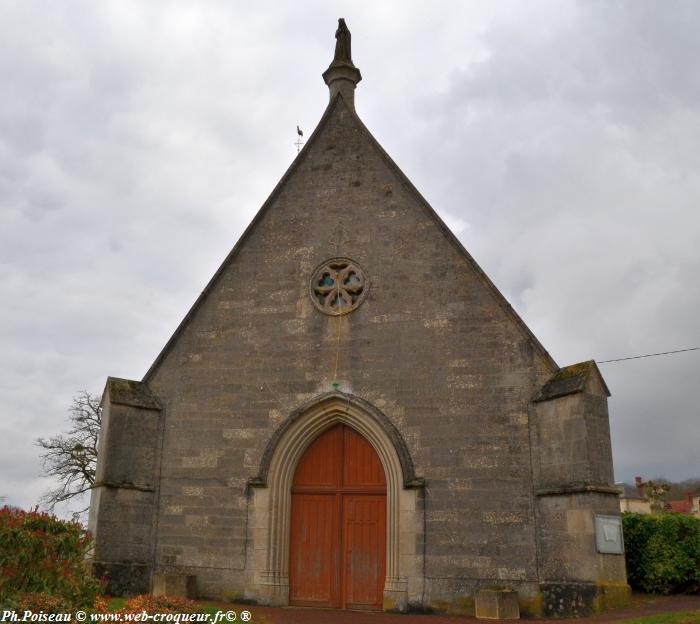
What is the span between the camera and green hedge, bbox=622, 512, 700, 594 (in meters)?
13.4

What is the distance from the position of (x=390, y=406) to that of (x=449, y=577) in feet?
9.99

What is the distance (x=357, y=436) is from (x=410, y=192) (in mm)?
4886

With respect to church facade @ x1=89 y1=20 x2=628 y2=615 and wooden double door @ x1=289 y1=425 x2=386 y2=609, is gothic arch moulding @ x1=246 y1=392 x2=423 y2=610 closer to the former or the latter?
church facade @ x1=89 y1=20 x2=628 y2=615

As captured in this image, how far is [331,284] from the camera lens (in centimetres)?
1444

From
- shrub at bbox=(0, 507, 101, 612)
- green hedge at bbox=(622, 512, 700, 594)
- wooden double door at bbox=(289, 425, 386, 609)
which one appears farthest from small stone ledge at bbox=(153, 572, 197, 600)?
green hedge at bbox=(622, 512, 700, 594)

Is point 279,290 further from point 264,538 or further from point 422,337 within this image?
point 264,538

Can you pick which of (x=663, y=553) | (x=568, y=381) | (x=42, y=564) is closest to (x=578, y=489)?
(x=568, y=381)

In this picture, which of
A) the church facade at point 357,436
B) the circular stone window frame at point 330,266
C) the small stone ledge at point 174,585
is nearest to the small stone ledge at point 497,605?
the church facade at point 357,436

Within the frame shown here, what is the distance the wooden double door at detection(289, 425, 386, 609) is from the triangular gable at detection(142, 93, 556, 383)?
3539mm

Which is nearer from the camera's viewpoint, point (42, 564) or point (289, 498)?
point (42, 564)

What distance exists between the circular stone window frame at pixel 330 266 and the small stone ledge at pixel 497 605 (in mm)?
5536

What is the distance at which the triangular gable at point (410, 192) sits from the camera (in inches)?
517

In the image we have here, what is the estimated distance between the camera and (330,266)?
14.5 m

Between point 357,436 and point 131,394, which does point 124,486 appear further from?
point 357,436
